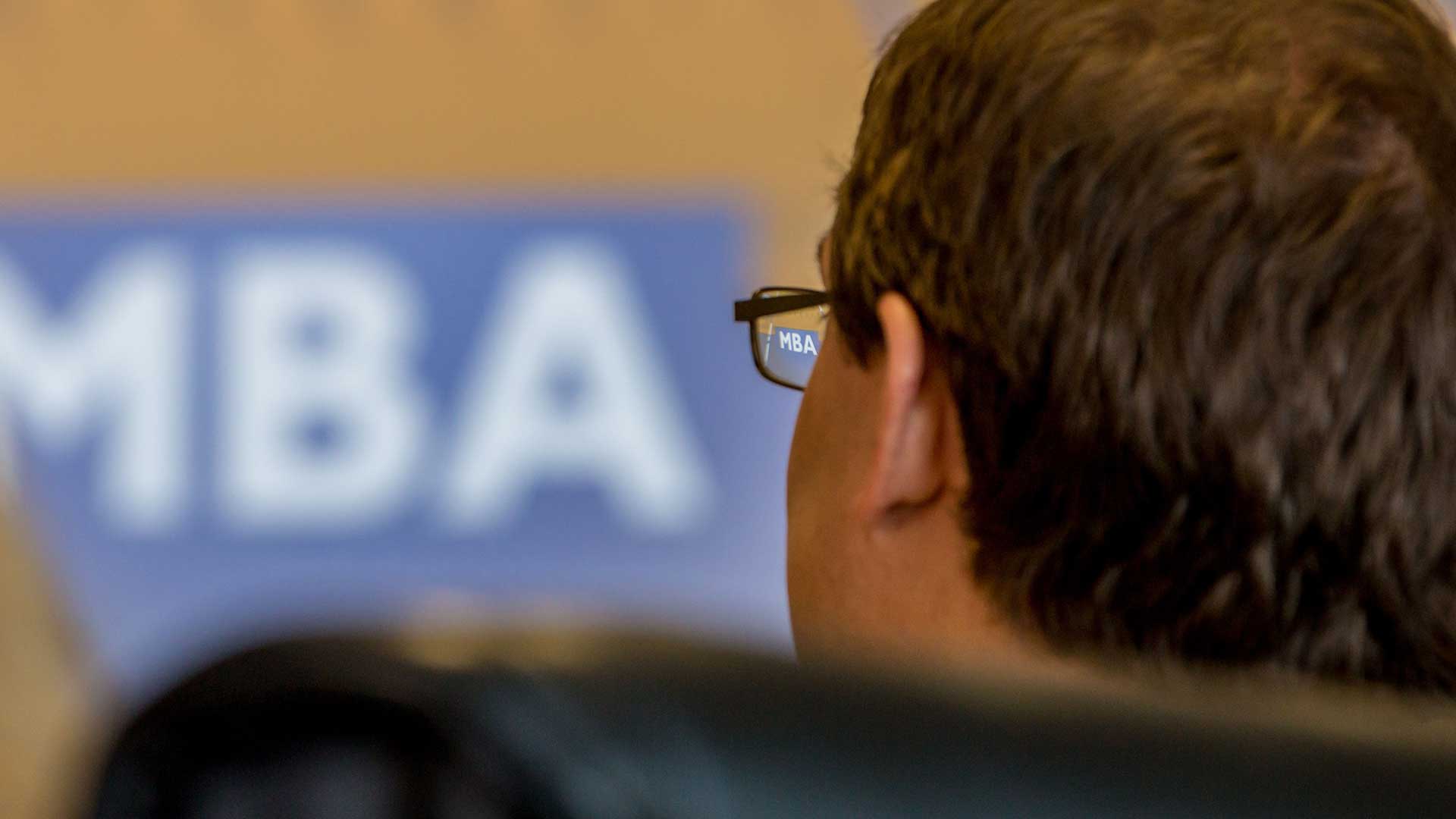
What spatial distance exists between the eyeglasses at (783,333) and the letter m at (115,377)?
1775 millimetres

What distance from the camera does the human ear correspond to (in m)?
0.56

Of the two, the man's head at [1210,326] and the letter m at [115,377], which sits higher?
the man's head at [1210,326]

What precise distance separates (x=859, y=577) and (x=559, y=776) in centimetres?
42

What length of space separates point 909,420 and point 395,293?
6.49ft

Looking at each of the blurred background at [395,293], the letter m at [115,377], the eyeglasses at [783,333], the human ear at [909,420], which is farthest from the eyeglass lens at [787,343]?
the letter m at [115,377]

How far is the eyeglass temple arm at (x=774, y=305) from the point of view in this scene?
74 centimetres

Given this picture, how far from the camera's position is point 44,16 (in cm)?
246

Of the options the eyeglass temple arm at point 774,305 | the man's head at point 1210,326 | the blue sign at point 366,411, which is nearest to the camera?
the man's head at point 1210,326

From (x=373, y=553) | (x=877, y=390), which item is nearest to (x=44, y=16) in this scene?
(x=373, y=553)

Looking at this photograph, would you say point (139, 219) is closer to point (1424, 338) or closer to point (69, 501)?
point (69, 501)

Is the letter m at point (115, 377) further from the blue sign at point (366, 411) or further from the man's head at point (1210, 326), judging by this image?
the man's head at point (1210, 326)

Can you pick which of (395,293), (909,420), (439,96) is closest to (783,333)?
(909,420)

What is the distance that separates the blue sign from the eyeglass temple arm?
1591 mm

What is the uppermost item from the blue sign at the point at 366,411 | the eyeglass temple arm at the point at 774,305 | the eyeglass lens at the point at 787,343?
the eyeglass temple arm at the point at 774,305
